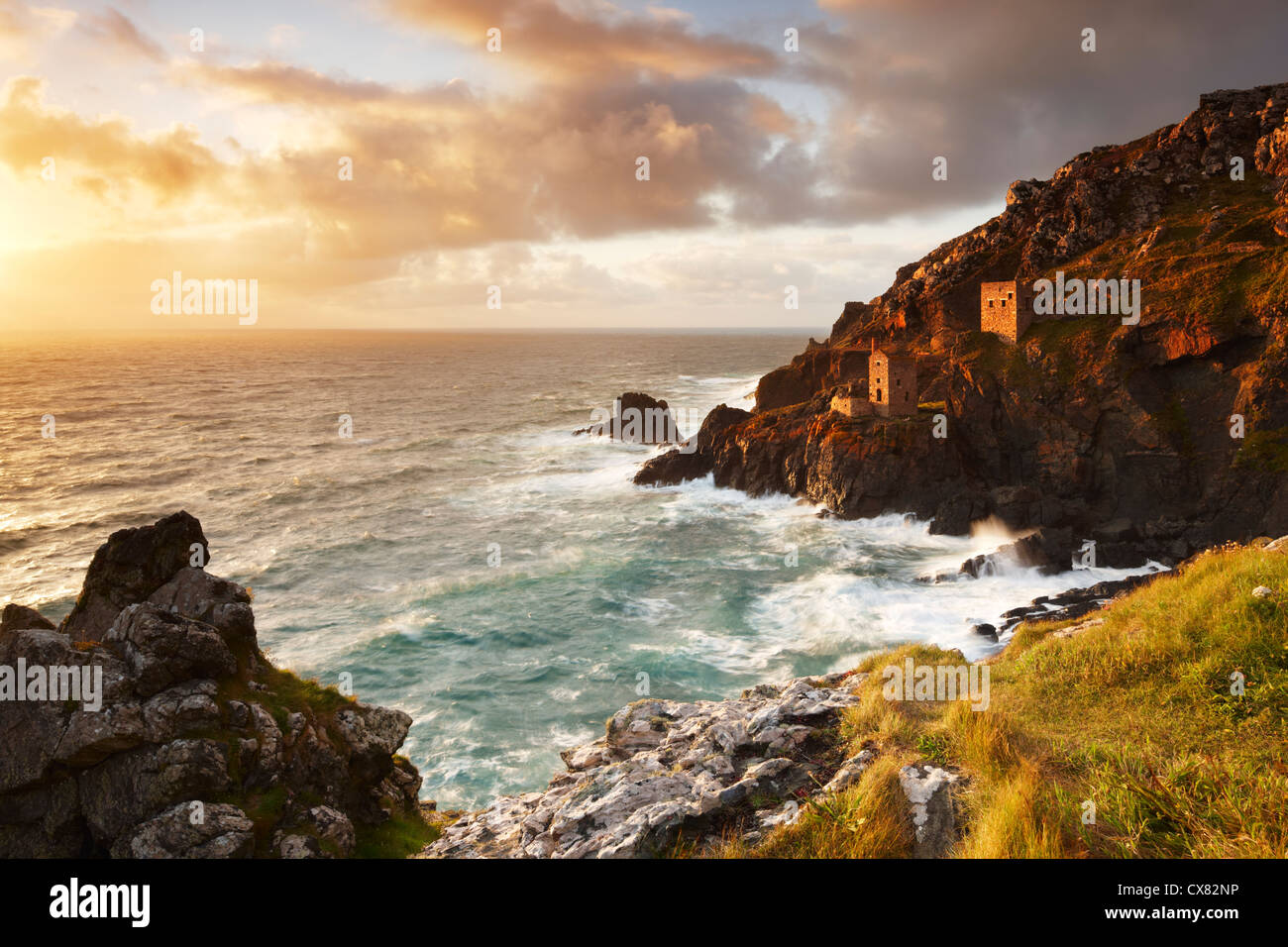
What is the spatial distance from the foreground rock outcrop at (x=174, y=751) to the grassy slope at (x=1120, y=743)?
866 centimetres

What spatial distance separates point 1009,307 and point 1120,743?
53.9m

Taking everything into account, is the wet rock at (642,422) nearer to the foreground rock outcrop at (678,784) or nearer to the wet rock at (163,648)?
the foreground rock outcrop at (678,784)

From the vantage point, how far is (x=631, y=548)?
42094 millimetres

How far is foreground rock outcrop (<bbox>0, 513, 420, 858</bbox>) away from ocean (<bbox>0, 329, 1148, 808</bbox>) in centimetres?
872

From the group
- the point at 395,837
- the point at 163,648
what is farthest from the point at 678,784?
the point at 163,648

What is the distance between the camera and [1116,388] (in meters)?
44.1

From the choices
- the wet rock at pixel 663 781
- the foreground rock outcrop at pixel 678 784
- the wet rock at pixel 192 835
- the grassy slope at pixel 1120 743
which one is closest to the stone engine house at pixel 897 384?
the grassy slope at pixel 1120 743

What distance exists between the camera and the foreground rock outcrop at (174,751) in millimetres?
10234

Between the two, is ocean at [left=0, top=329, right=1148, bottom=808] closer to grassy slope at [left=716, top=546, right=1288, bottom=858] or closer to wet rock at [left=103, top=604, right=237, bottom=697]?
wet rock at [left=103, top=604, right=237, bottom=697]

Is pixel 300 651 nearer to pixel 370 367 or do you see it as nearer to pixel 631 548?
pixel 631 548

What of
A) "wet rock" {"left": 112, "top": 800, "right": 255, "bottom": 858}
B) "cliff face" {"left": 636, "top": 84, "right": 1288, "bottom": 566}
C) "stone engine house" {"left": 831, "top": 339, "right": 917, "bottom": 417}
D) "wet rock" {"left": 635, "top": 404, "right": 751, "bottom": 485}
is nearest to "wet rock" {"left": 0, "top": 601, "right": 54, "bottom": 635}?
"wet rock" {"left": 112, "top": 800, "right": 255, "bottom": 858}

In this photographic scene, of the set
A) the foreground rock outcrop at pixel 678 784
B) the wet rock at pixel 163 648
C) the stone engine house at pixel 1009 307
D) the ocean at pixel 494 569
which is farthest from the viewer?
the stone engine house at pixel 1009 307

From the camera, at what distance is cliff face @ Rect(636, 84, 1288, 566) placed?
131 feet

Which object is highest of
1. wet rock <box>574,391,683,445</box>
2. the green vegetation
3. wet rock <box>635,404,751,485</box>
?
wet rock <box>574,391,683,445</box>
